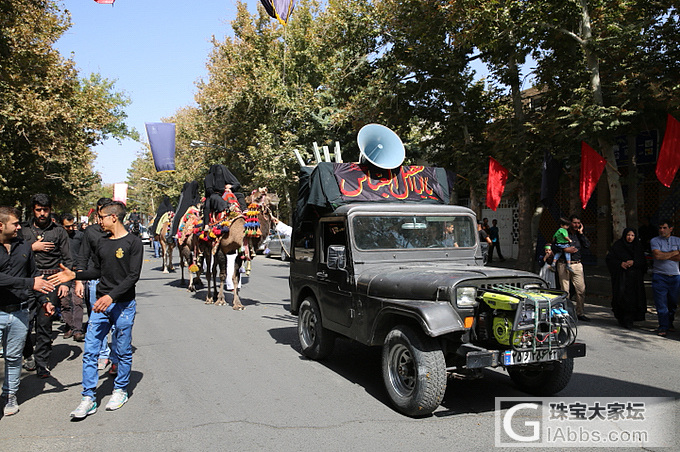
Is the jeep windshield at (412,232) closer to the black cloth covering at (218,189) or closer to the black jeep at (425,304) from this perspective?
the black jeep at (425,304)

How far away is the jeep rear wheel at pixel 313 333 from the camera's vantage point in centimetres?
696

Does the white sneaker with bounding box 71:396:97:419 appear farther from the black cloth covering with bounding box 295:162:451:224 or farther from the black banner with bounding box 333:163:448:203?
the black banner with bounding box 333:163:448:203

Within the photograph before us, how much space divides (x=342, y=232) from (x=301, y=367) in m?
1.91

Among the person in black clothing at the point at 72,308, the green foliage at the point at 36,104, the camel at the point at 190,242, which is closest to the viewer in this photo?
the person in black clothing at the point at 72,308

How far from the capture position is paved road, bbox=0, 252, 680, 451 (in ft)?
14.9

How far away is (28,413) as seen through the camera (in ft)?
17.4

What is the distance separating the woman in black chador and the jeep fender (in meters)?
6.06

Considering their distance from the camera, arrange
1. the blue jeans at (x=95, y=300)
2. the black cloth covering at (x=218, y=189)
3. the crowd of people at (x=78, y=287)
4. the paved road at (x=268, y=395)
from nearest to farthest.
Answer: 1. the paved road at (x=268, y=395)
2. the crowd of people at (x=78, y=287)
3. the blue jeans at (x=95, y=300)
4. the black cloth covering at (x=218, y=189)

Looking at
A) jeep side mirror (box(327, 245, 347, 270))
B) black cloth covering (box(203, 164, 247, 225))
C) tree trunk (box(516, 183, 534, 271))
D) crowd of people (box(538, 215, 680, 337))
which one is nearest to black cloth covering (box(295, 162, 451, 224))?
jeep side mirror (box(327, 245, 347, 270))

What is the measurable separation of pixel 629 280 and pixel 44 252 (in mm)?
9474

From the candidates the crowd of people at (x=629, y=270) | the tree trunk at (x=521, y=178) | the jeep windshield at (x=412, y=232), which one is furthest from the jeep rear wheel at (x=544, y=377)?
the tree trunk at (x=521, y=178)

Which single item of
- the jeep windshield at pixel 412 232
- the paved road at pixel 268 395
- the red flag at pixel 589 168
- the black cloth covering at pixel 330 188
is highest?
the red flag at pixel 589 168

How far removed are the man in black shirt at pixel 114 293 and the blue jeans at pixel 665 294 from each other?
8.09m

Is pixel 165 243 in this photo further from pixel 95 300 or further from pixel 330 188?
pixel 330 188
